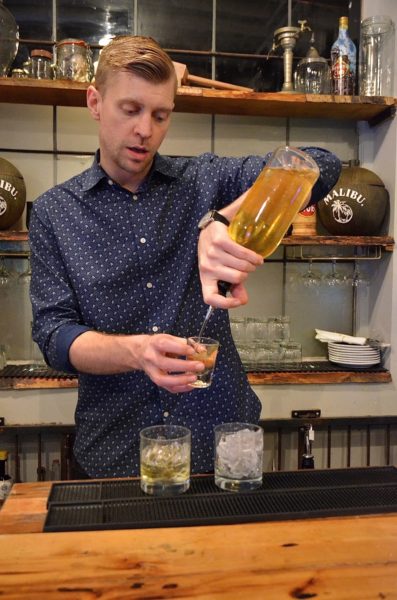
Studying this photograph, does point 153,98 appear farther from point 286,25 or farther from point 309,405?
point 286,25

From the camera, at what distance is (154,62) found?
54.6 inches

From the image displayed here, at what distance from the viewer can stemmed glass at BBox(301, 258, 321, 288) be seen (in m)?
2.92

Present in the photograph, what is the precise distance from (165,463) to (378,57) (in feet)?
7.96

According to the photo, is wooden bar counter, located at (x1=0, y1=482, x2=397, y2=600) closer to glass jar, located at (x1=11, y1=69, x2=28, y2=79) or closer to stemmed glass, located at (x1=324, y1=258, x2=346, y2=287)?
stemmed glass, located at (x1=324, y1=258, x2=346, y2=287)

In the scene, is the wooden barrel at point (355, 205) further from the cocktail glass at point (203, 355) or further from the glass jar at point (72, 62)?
the cocktail glass at point (203, 355)

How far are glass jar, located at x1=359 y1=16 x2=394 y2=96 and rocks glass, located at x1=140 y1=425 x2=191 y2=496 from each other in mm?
2272

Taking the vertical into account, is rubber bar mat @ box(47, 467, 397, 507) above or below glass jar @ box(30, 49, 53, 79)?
below

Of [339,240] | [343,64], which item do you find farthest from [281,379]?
[343,64]

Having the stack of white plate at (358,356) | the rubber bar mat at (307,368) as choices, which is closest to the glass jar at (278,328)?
the rubber bar mat at (307,368)

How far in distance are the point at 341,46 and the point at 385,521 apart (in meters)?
2.43

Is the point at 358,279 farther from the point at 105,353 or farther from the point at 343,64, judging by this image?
the point at 105,353

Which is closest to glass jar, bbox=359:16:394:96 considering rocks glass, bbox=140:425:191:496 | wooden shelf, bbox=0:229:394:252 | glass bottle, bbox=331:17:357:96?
glass bottle, bbox=331:17:357:96

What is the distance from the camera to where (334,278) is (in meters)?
2.92

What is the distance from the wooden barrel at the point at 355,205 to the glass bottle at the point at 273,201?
71.4 inches
